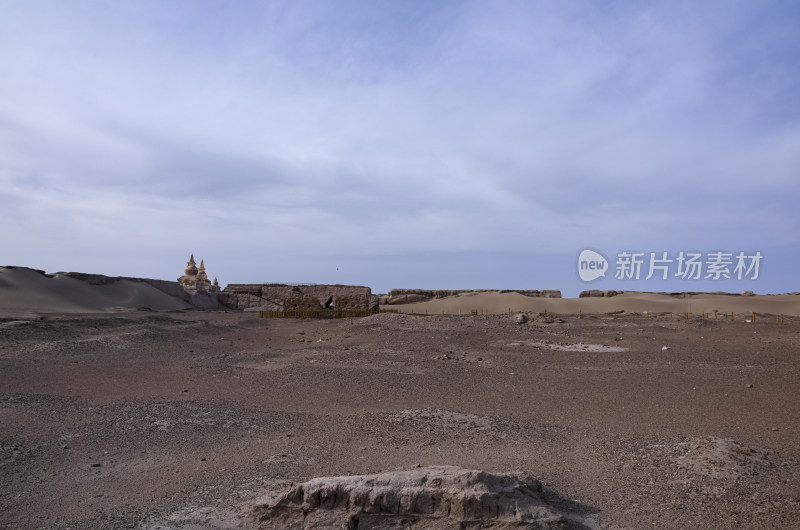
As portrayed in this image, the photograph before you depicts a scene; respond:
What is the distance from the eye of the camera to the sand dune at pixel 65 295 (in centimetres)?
1917

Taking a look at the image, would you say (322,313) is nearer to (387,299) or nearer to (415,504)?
(387,299)

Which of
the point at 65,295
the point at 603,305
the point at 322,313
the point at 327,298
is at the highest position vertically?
the point at 603,305

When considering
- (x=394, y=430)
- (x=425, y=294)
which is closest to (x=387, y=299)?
(x=425, y=294)

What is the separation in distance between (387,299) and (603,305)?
10953 millimetres

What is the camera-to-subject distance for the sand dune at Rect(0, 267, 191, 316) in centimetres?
1917

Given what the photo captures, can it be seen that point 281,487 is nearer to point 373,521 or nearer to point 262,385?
point 373,521

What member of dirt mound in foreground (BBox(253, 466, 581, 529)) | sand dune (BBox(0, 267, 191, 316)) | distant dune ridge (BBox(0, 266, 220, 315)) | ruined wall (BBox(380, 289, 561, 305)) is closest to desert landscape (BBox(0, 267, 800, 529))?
dirt mound in foreground (BBox(253, 466, 581, 529))

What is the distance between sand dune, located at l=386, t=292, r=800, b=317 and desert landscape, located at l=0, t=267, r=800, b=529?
12.2 metres

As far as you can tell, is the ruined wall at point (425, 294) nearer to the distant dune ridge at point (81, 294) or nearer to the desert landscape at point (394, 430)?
the distant dune ridge at point (81, 294)

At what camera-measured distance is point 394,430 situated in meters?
6.29

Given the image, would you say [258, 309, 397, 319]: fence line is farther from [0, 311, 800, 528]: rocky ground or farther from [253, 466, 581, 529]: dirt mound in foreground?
[253, 466, 581, 529]: dirt mound in foreground

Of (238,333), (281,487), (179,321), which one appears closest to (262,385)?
(281,487)

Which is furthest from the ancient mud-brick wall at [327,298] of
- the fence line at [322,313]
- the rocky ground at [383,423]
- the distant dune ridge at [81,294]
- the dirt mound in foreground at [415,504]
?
the dirt mound in foreground at [415,504]

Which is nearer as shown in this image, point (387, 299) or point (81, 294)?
point (81, 294)
